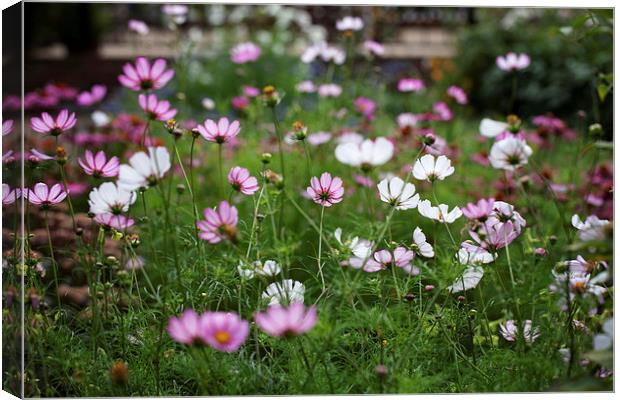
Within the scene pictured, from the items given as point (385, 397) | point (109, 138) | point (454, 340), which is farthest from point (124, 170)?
point (109, 138)

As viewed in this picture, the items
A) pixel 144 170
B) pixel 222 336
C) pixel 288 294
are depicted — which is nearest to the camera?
pixel 222 336

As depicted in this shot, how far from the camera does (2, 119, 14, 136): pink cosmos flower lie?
1.14m

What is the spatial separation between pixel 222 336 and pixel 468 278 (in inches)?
17.8

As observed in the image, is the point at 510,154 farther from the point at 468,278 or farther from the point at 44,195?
the point at 44,195

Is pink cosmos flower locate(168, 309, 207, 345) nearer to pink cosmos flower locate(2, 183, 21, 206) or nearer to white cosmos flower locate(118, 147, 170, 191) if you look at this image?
white cosmos flower locate(118, 147, 170, 191)

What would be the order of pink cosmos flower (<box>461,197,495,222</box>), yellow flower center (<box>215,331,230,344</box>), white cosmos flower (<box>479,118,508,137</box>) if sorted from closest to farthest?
yellow flower center (<box>215,331,230,344</box>) → pink cosmos flower (<box>461,197,495,222</box>) → white cosmos flower (<box>479,118,508,137</box>)

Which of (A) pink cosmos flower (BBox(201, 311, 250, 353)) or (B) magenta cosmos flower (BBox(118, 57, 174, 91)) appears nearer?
(A) pink cosmos flower (BBox(201, 311, 250, 353))

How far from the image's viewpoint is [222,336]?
0.83m

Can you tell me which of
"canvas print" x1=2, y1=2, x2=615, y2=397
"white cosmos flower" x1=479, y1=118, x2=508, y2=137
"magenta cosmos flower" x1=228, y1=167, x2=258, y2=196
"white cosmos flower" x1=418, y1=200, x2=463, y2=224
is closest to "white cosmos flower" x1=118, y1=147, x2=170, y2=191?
"canvas print" x1=2, y1=2, x2=615, y2=397

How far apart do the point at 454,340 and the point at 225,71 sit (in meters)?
2.98

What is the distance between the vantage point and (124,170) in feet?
3.12

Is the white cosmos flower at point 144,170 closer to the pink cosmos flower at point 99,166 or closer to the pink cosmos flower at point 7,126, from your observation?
the pink cosmos flower at point 99,166

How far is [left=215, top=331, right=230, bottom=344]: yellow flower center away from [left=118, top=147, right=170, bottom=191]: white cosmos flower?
0.20 m

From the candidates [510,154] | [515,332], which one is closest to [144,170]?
[510,154]
